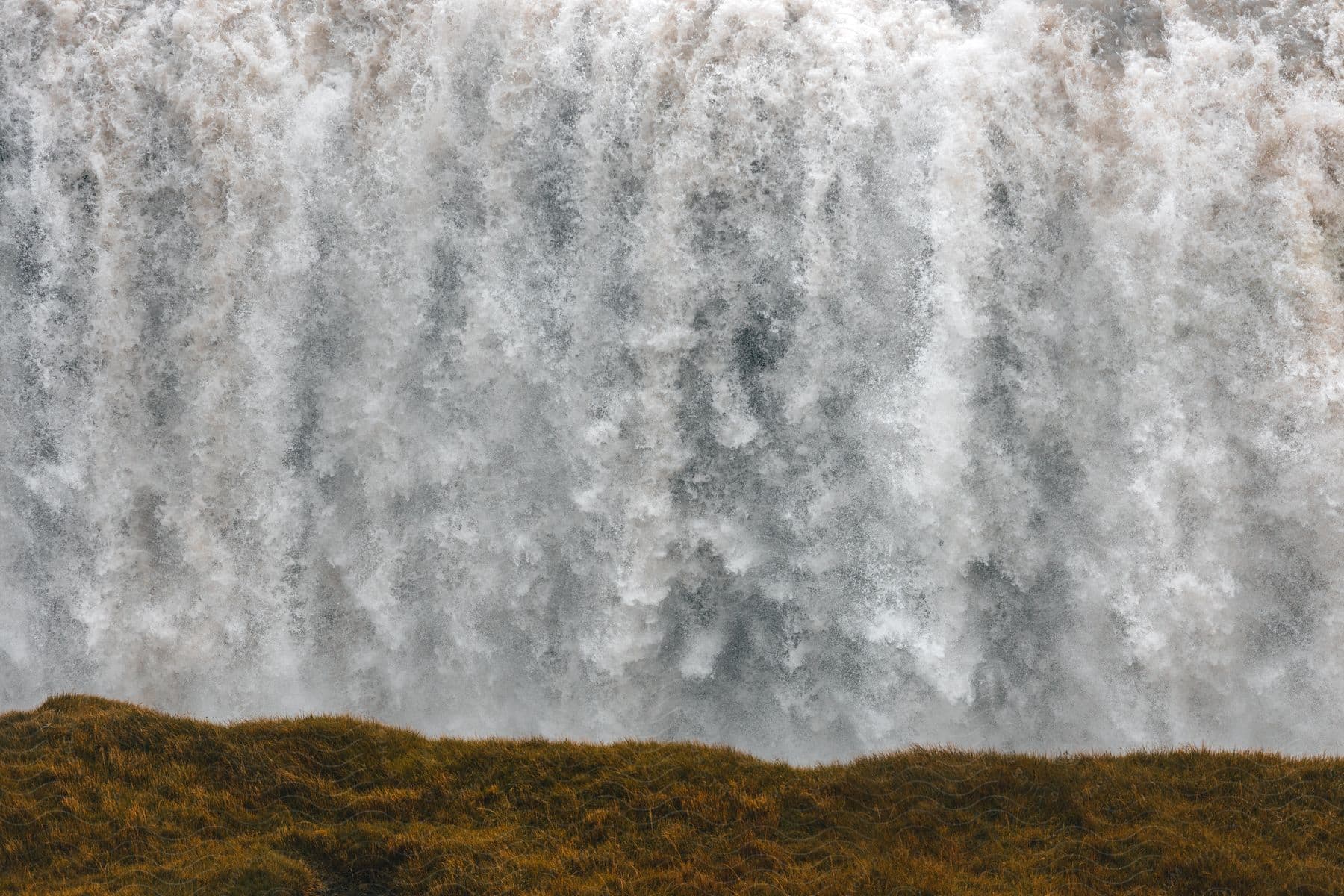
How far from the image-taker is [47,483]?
1322 centimetres

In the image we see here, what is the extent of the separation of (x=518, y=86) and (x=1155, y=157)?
6496mm

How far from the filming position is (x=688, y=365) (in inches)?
474

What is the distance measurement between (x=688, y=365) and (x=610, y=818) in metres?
4.89

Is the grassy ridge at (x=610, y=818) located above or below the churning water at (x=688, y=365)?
below

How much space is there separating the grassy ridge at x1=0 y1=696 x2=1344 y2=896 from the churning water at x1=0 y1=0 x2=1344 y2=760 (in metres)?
2.68

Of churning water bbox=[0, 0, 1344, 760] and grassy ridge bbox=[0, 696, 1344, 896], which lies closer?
grassy ridge bbox=[0, 696, 1344, 896]

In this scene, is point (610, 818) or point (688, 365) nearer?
point (610, 818)

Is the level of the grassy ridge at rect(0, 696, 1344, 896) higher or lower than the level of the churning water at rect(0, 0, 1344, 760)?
lower

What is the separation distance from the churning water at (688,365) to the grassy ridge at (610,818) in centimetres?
268

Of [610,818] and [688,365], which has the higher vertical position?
[688,365]

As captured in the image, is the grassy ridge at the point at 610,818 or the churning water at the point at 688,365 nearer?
the grassy ridge at the point at 610,818

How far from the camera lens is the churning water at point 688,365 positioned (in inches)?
447

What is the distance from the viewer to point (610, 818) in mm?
9047

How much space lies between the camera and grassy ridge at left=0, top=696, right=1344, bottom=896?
8461mm
